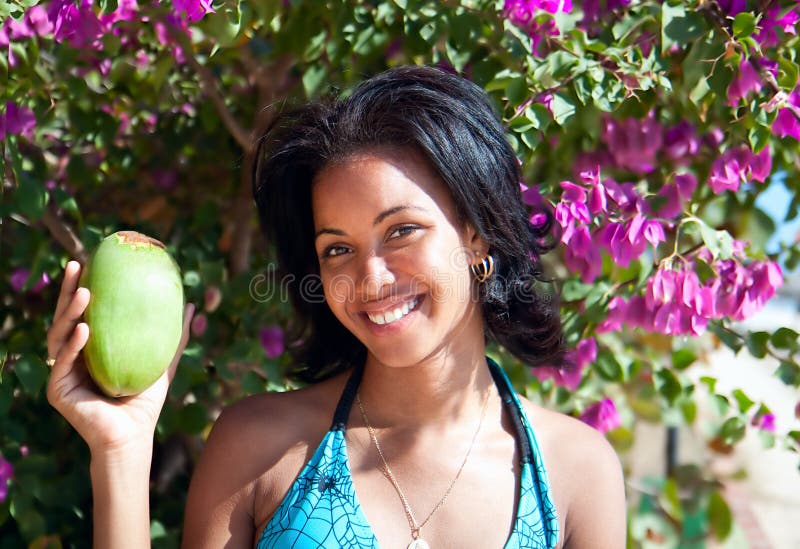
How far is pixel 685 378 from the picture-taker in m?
2.35

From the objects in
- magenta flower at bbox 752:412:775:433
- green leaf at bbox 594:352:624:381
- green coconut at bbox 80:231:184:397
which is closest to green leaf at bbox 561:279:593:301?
green leaf at bbox 594:352:624:381

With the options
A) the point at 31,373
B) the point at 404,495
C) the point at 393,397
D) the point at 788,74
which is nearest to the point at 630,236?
the point at 788,74

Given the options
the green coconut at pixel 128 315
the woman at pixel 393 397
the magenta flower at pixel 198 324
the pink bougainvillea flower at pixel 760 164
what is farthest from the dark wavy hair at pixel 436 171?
the pink bougainvillea flower at pixel 760 164

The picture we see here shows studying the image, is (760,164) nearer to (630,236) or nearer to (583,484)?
(630,236)

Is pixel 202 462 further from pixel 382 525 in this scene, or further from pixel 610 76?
pixel 610 76

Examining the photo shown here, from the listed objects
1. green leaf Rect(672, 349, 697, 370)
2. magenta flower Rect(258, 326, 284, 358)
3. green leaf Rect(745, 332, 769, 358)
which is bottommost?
green leaf Rect(672, 349, 697, 370)

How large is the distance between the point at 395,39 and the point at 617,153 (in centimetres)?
60

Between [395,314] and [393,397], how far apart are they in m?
0.26

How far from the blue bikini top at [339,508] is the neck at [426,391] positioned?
8cm

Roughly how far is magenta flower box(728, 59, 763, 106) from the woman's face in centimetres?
65

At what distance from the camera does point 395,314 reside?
5.13 ft

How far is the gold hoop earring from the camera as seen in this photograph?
171 cm

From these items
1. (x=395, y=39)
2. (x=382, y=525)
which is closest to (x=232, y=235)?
(x=395, y=39)

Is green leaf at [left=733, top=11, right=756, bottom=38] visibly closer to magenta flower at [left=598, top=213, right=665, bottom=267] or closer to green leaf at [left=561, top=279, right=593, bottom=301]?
magenta flower at [left=598, top=213, right=665, bottom=267]
